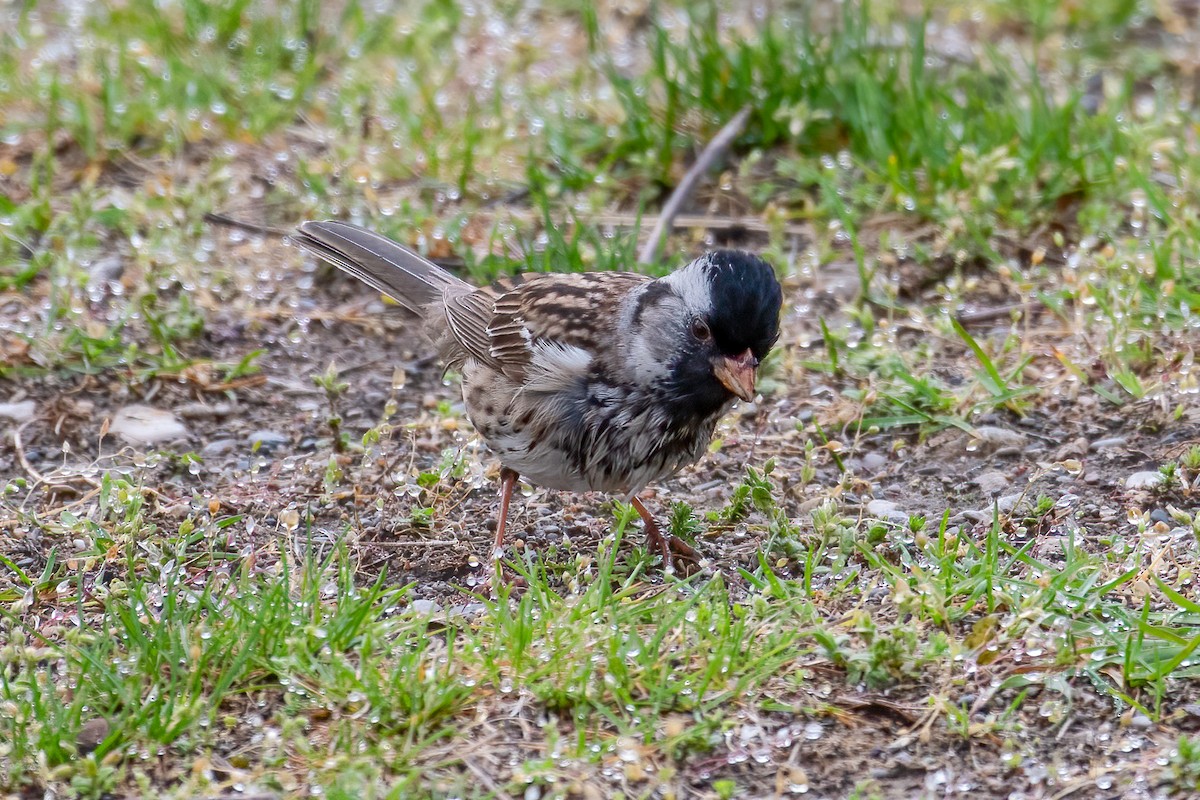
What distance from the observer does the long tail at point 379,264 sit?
5.43 metres

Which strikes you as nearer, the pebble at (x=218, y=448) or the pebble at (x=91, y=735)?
the pebble at (x=91, y=735)

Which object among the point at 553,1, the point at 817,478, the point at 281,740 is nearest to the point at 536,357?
the point at 817,478

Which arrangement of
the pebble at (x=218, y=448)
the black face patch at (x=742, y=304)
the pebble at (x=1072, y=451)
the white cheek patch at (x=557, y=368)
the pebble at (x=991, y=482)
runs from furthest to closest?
the pebble at (x=218, y=448) → the pebble at (x=1072, y=451) → the pebble at (x=991, y=482) → the white cheek patch at (x=557, y=368) → the black face patch at (x=742, y=304)

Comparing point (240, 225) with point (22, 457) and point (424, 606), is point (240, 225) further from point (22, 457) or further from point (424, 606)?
point (424, 606)

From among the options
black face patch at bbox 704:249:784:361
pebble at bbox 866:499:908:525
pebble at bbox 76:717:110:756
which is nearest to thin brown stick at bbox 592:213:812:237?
pebble at bbox 866:499:908:525

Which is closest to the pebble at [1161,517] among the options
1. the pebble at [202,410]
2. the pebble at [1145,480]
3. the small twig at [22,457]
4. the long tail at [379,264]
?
the pebble at [1145,480]

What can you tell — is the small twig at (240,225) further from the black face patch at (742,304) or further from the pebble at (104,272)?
the black face patch at (742,304)

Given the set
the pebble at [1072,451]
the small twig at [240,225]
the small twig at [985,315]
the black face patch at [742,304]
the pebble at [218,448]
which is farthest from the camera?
the small twig at [240,225]

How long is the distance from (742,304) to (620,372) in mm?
444

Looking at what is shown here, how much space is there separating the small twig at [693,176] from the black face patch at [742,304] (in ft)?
6.10

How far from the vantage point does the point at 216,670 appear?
12.6ft

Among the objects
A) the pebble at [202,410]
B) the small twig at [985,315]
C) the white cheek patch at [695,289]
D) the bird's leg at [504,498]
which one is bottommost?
the pebble at [202,410]

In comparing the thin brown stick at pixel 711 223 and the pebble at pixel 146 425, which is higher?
the thin brown stick at pixel 711 223

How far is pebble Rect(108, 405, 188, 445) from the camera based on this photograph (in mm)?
5262
